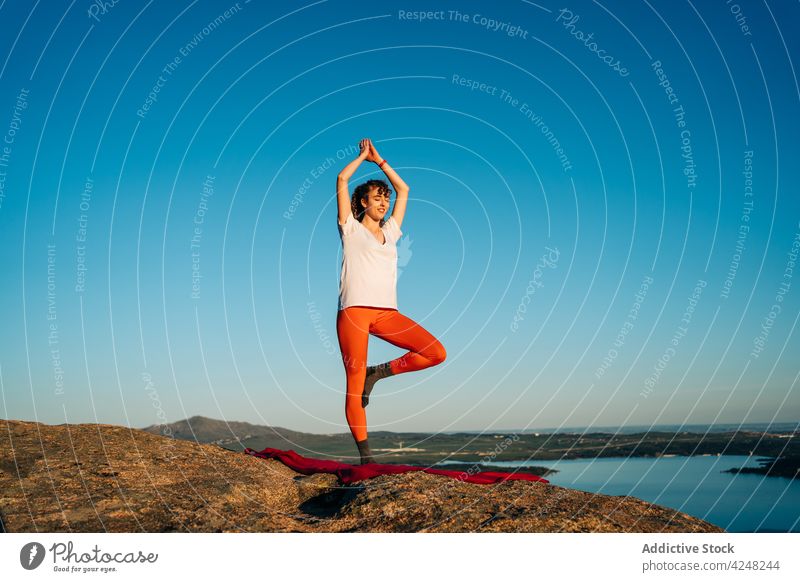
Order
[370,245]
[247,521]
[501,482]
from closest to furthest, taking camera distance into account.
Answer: [247,521] → [501,482] → [370,245]

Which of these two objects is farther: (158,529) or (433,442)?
(433,442)

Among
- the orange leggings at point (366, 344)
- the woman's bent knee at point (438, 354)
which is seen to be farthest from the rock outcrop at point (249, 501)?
the woman's bent knee at point (438, 354)

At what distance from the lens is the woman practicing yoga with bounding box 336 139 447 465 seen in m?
10.1

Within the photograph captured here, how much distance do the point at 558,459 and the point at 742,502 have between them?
3.66 metres

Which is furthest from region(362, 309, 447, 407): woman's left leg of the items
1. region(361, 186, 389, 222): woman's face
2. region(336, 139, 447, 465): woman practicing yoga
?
region(361, 186, 389, 222): woman's face

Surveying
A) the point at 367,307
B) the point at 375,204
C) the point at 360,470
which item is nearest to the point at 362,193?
the point at 375,204

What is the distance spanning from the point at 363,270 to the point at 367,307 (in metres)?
0.64

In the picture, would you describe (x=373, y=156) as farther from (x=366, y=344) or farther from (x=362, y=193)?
(x=366, y=344)

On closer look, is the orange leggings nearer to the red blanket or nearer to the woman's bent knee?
the woman's bent knee

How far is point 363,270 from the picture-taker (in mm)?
10172

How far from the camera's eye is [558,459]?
468 inches

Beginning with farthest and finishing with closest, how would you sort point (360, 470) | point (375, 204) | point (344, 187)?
point (375, 204), point (344, 187), point (360, 470)
